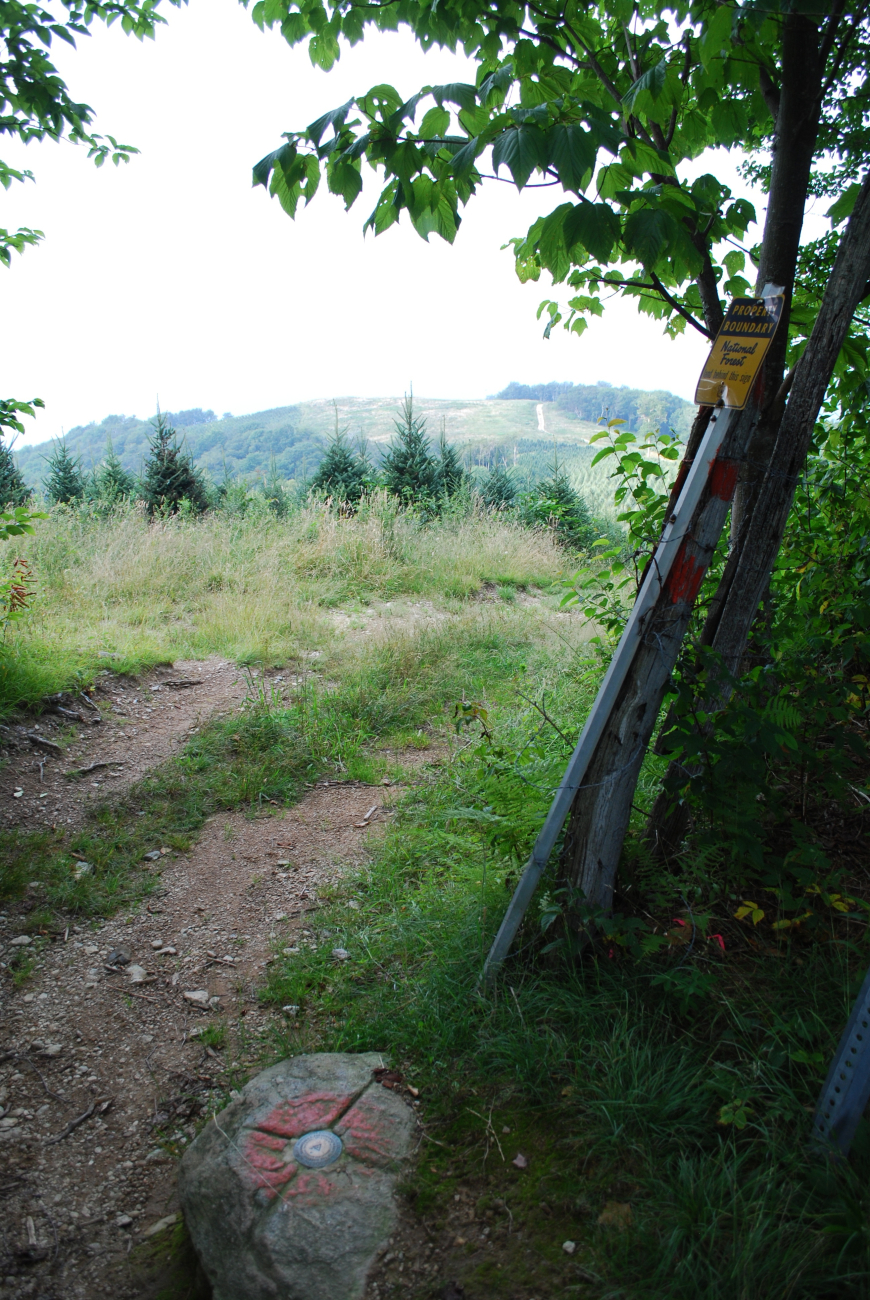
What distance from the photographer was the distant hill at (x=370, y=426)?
128 feet

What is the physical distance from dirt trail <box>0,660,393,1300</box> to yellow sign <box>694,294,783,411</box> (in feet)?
8.61

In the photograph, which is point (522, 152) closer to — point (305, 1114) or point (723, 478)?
point (723, 478)

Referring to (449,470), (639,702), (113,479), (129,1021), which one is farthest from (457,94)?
(113,479)

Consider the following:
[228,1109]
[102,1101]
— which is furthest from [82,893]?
[228,1109]

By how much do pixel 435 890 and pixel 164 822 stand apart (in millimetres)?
1722

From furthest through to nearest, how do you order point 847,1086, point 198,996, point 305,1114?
1. point 198,996
2. point 305,1114
3. point 847,1086

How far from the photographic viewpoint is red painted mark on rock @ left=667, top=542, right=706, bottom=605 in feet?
6.81

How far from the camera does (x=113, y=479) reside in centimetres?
1536

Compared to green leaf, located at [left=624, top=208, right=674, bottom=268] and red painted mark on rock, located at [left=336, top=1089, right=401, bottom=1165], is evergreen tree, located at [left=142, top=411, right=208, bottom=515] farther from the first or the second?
red painted mark on rock, located at [left=336, top=1089, right=401, bottom=1165]

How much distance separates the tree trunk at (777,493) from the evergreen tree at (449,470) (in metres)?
12.6

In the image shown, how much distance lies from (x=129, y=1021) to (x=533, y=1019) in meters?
1.55

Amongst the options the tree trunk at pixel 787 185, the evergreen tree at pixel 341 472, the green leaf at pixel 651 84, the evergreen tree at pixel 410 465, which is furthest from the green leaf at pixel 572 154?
the evergreen tree at pixel 410 465

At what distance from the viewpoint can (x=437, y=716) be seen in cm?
512

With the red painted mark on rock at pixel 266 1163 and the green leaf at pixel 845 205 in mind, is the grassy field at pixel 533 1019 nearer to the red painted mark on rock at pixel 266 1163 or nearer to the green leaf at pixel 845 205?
the red painted mark on rock at pixel 266 1163
